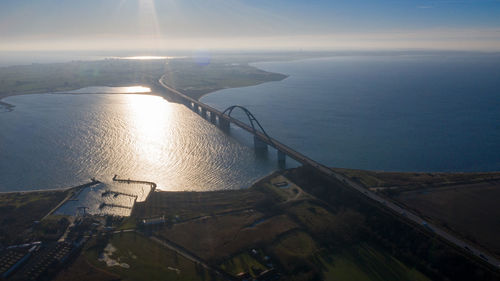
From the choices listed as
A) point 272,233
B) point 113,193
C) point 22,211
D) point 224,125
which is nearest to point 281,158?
point 272,233

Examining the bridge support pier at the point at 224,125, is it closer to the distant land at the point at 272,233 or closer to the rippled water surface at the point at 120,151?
the rippled water surface at the point at 120,151

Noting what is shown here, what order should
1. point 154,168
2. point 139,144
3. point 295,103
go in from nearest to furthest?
point 154,168, point 139,144, point 295,103

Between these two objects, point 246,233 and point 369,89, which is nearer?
point 246,233

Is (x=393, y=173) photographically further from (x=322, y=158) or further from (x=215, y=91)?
(x=215, y=91)

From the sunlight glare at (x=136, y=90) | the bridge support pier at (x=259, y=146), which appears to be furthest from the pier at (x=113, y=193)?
the sunlight glare at (x=136, y=90)

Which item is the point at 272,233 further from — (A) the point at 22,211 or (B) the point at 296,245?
(A) the point at 22,211

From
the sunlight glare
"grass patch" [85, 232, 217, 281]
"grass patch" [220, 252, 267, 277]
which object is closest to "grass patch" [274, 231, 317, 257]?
"grass patch" [220, 252, 267, 277]

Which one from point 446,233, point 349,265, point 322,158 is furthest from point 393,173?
point 349,265

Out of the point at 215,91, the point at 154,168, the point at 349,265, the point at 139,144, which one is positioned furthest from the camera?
the point at 215,91
